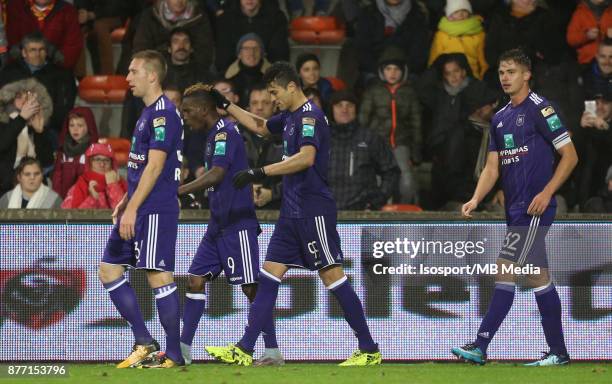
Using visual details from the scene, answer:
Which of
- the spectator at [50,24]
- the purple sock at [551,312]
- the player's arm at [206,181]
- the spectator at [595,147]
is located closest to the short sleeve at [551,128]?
the purple sock at [551,312]

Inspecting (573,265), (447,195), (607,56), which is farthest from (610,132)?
(573,265)

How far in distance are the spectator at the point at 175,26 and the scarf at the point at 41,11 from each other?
106 cm

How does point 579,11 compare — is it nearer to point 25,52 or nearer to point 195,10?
point 195,10

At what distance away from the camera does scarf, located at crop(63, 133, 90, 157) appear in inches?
567

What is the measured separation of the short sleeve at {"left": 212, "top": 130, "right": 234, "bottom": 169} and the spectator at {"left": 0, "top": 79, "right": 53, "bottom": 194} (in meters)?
4.71

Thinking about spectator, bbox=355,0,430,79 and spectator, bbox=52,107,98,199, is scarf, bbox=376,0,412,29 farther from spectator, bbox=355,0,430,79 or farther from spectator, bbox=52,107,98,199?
spectator, bbox=52,107,98,199

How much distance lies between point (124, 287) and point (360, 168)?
3.96 m

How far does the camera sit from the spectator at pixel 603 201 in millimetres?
13680

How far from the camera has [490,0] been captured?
1636 centimetres

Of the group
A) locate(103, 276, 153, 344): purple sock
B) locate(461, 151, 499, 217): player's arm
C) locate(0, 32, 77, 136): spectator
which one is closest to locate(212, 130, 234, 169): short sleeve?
locate(103, 276, 153, 344): purple sock

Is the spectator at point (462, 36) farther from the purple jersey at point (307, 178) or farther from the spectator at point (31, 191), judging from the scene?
the purple jersey at point (307, 178)

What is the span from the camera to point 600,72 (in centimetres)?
1493

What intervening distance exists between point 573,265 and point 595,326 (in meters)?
0.53

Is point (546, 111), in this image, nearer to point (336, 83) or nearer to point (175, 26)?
point (336, 83)
